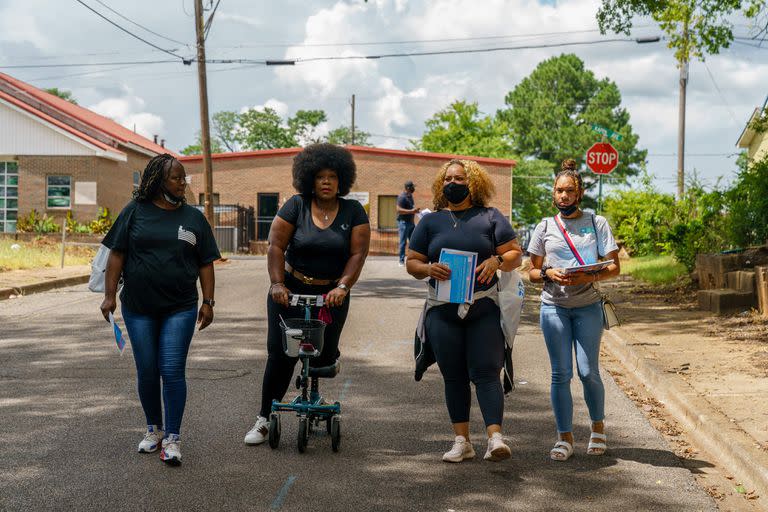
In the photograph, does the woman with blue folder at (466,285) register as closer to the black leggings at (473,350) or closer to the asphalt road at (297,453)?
the black leggings at (473,350)

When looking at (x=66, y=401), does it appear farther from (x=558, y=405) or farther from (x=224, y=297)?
(x=224, y=297)

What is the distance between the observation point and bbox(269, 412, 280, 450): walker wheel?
230 inches

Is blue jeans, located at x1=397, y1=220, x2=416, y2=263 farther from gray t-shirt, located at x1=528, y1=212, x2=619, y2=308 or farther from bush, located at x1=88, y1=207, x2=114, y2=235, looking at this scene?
bush, located at x1=88, y1=207, x2=114, y2=235

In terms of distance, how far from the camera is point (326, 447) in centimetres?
600

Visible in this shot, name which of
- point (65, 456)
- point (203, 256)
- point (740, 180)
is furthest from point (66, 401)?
point (740, 180)

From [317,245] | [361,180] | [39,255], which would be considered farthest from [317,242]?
[361,180]

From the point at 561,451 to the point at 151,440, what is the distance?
2.54 metres

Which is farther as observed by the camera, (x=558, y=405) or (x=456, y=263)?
(x=558, y=405)

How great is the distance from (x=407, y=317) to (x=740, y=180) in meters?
6.40

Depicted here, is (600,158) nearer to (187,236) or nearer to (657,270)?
(657,270)

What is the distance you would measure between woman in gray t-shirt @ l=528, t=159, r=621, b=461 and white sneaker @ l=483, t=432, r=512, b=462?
51 cm

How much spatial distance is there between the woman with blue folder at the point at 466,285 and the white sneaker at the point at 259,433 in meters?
1.20

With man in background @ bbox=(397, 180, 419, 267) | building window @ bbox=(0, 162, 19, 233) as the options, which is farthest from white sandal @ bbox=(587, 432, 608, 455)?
building window @ bbox=(0, 162, 19, 233)

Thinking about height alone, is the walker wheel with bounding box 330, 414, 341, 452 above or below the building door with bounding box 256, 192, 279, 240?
below
